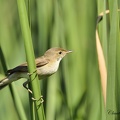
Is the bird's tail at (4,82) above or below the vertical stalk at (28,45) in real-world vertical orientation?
below

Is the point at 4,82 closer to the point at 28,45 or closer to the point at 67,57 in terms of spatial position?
the point at 67,57

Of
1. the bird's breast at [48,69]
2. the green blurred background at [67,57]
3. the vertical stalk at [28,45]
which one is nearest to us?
the vertical stalk at [28,45]

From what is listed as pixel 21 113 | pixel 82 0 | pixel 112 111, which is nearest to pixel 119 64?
→ pixel 112 111

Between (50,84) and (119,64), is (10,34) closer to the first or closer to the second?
(50,84)

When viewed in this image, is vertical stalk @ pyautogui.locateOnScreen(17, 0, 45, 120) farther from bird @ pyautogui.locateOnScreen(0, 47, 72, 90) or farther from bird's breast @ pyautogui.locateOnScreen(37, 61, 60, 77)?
bird's breast @ pyautogui.locateOnScreen(37, 61, 60, 77)

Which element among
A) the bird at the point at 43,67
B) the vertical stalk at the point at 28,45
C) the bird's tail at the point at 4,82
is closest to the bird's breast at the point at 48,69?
the bird at the point at 43,67

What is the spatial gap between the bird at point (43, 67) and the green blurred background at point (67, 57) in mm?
46

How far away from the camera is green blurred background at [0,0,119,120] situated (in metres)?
1.44

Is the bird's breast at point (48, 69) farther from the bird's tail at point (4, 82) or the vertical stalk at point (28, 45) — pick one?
the vertical stalk at point (28, 45)

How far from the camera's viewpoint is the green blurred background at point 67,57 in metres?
1.44

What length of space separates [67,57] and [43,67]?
0.16 meters

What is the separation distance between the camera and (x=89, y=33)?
157 cm

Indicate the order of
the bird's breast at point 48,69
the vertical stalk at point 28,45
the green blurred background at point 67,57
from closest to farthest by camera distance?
Result: the vertical stalk at point 28,45 < the green blurred background at point 67,57 < the bird's breast at point 48,69

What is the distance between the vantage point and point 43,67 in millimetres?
1731
